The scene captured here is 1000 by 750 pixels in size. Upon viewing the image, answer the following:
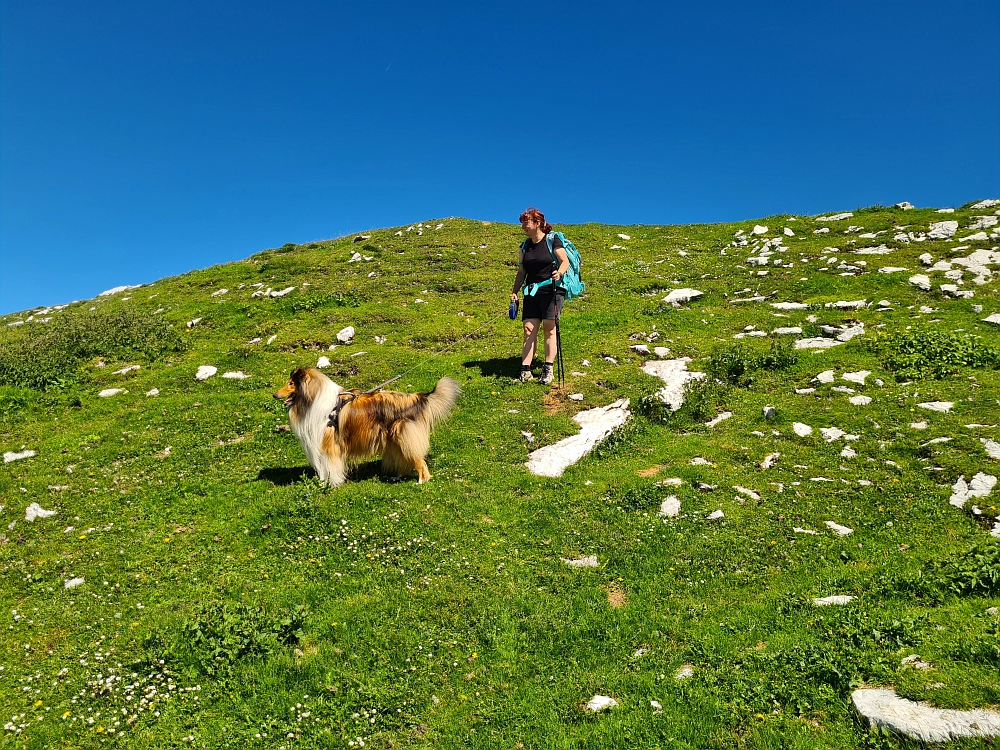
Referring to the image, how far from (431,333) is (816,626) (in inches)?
553

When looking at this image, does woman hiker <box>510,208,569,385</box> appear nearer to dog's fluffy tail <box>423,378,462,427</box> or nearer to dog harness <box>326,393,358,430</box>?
dog's fluffy tail <box>423,378,462,427</box>

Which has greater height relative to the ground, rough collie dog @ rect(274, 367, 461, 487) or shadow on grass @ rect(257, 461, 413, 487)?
rough collie dog @ rect(274, 367, 461, 487)

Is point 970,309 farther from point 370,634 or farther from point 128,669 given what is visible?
point 128,669

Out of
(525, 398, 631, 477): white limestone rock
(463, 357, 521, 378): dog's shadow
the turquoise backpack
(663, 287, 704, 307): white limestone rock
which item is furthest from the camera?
(663, 287, 704, 307): white limestone rock

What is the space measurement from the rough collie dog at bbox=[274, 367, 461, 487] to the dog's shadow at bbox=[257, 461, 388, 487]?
31 cm

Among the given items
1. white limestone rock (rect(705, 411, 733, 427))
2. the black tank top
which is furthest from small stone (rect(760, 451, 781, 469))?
the black tank top

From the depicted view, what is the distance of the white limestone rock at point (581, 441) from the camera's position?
35.3ft

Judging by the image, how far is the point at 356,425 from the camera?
399 inches

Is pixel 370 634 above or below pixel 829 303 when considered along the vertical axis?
below

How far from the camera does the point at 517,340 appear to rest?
17.5 metres

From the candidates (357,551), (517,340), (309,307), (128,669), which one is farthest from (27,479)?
(517,340)

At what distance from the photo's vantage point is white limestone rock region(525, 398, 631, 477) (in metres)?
10.8

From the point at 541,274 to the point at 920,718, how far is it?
10703mm

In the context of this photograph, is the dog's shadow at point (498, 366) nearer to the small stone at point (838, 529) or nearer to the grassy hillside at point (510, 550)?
the grassy hillside at point (510, 550)
